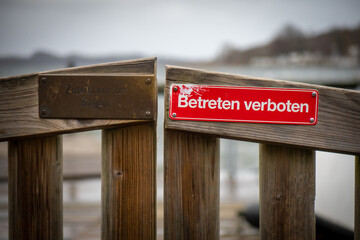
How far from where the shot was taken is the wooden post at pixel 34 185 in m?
0.79

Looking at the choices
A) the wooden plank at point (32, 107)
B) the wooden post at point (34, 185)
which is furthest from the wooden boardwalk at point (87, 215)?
the wooden plank at point (32, 107)

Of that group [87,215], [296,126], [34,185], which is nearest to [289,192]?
[296,126]

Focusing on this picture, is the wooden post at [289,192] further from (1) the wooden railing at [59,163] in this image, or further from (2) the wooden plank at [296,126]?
(1) the wooden railing at [59,163]

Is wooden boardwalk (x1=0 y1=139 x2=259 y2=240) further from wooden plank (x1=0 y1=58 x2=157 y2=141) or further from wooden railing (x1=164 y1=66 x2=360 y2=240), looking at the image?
wooden plank (x1=0 y1=58 x2=157 y2=141)

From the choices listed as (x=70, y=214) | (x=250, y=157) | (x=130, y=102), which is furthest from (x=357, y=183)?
(x=250, y=157)

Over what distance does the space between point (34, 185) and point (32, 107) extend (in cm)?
21

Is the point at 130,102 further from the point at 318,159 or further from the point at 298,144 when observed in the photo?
the point at 318,159

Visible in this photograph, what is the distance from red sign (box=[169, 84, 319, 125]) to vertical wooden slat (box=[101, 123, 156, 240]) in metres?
0.12

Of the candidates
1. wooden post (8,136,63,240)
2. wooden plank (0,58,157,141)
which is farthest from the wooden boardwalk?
wooden plank (0,58,157,141)

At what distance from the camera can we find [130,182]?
2.54 feet

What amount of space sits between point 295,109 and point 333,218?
181 centimetres

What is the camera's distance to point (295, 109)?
717mm

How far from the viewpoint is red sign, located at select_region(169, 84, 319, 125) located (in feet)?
2.30

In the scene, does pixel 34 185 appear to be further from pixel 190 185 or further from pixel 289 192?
pixel 289 192
